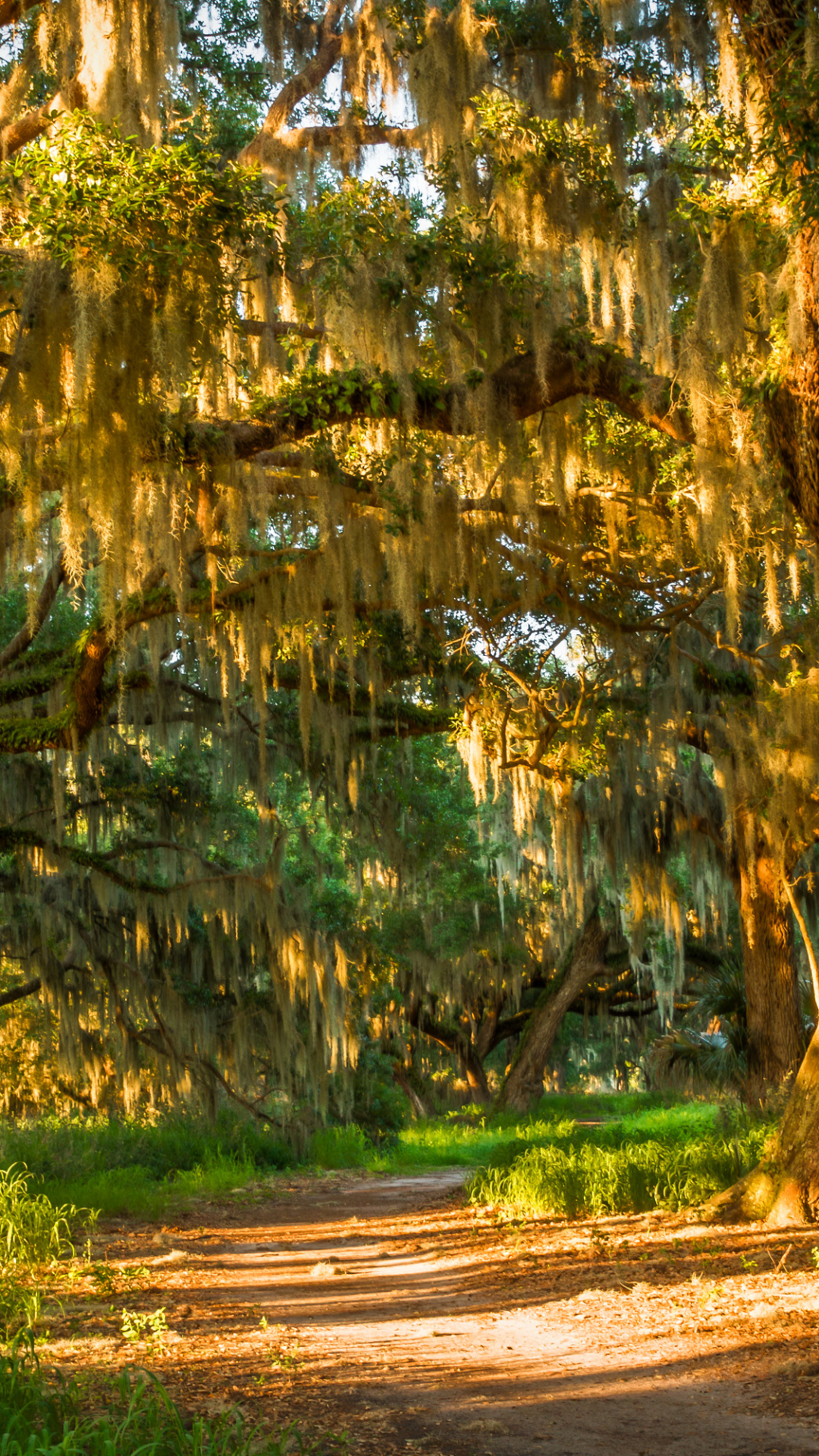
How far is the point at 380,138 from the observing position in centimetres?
683

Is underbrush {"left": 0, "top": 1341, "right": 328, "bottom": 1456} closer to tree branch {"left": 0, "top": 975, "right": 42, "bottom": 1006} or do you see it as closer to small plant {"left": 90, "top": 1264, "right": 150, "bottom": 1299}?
small plant {"left": 90, "top": 1264, "right": 150, "bottom": 1299}

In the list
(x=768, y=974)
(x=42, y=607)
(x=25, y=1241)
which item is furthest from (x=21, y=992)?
(x=768, y=974)

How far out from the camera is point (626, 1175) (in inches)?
282

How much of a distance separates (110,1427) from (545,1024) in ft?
48.9

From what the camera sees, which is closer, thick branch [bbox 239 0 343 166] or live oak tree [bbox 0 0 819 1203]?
live oak tree [bbox 0 0 819 1203]

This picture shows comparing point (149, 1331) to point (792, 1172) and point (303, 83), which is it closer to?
point (792, 1172)

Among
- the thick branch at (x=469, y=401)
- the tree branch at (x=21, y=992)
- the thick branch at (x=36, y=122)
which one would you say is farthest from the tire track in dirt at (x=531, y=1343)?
the thick branch at (x=36, y=122)

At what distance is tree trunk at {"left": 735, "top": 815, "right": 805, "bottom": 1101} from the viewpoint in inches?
374

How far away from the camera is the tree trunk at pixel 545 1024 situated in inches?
652

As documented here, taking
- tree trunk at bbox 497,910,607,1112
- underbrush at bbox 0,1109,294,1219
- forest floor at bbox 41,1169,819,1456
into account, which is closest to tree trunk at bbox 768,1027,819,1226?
forest floor at bbox 41,1169,819,1456

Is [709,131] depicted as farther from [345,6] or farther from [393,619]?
[393,619]

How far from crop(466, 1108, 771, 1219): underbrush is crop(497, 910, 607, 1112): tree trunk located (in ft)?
24.8

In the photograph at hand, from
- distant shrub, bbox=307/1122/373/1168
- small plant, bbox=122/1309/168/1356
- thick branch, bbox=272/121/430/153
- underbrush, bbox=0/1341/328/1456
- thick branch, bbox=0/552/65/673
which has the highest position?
thick branch, bbox=272/121/430/153

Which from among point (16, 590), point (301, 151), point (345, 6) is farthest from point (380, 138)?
point (16, 590)
